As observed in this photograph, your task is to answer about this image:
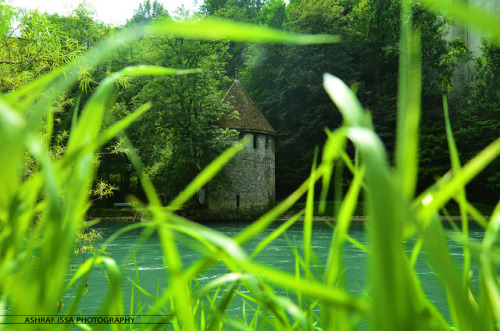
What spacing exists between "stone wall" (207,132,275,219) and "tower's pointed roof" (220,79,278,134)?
15.0 inches

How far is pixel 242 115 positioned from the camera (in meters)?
20.5

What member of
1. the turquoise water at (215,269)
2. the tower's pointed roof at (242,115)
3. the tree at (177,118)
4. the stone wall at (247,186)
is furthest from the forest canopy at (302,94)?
the turquoise water at (215,269)

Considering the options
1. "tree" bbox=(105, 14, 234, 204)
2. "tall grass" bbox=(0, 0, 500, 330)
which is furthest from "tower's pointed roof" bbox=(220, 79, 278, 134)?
"tall grass" bbox=(0, 0, 500, 330)

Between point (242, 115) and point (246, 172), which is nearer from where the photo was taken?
point (242, 115)

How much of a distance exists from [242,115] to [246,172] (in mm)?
2619

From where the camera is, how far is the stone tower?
1997cm

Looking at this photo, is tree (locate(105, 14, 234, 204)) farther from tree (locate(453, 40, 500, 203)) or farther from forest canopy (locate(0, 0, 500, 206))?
tree (locate(453, 40, 500, 203))

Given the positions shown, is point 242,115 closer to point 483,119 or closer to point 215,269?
point 483,119

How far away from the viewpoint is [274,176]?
22078mm

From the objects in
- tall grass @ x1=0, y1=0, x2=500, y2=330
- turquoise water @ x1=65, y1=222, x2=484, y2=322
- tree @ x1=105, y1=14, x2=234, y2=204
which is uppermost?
tree @ x1=105, y1=14, x2=234, y2=204

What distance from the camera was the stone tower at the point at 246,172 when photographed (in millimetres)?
19969

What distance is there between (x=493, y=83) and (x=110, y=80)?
24675 mm

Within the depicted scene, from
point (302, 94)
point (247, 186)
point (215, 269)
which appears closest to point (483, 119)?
point (302, 94)

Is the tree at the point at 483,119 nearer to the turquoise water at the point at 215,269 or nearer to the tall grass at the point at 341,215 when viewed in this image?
the turquoise water at the point at 215,269
